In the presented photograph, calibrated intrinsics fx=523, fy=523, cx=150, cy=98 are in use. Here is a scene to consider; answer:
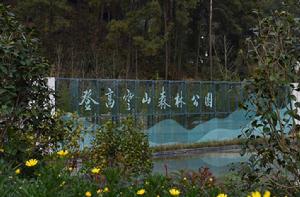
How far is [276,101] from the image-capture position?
10.6ft

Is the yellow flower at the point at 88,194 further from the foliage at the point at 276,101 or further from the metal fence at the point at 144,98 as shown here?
the metal fence at the point at 144,98

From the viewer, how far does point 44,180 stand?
2.46 metres

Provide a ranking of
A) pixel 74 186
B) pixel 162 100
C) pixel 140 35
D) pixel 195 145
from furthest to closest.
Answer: pixel 140 35
pixel 195 145
pixel 162 100
pixel 74 186

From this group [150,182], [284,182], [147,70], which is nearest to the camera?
[150,182]

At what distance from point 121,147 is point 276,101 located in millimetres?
3087

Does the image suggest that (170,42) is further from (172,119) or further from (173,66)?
(172,119)

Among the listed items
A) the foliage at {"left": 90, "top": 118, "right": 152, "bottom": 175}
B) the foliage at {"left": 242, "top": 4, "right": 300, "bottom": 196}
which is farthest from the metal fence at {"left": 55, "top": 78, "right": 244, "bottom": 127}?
the foliage at {"left": 242, "top": 4, "right": 300, "bottom": 196}

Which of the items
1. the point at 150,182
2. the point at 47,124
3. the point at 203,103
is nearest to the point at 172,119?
the point at 203,103

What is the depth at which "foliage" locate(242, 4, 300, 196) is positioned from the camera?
314cm

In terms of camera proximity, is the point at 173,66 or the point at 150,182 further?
the point at 173,66

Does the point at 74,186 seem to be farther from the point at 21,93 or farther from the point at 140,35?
the point at 140,35

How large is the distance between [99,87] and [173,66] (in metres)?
10.0

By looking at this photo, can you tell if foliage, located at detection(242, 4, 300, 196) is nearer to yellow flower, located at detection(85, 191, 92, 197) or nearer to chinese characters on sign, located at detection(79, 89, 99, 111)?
yellow flower, located at detection(85, 191, 92, 197)

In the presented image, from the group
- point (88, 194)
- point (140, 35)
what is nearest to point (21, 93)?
point (88, 194)
